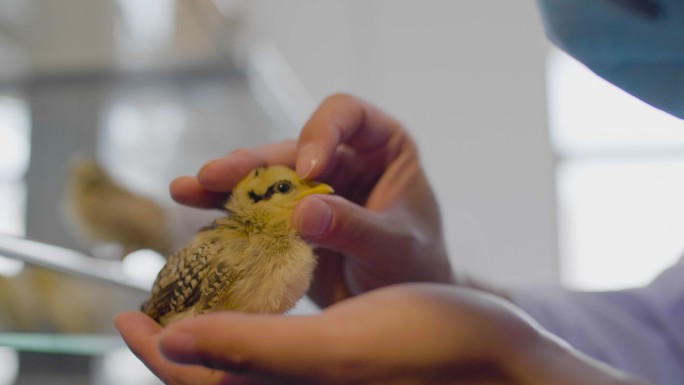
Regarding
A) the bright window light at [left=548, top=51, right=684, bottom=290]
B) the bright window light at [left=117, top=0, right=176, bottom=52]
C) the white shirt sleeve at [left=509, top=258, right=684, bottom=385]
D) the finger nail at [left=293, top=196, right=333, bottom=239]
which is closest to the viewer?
the finger nail at [left=293, top=196, right=333, bottom=239]

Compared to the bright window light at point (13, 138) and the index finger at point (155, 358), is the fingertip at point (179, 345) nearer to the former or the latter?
the index finger at point (155, 358)

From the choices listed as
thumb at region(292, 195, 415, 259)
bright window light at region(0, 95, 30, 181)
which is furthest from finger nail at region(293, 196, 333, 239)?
bright window light at region(0, 95, 30, 181)

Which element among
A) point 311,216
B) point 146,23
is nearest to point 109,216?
point 146,23

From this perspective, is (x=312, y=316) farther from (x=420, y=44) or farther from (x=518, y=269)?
(x=420, y=44)

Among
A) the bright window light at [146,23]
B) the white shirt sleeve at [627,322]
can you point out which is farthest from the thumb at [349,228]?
the bright window light at [146,23]

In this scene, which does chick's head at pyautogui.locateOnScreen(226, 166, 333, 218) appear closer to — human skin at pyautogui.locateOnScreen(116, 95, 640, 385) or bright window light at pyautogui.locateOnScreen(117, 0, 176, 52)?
human skin at pyautogui.locateOnScreen(116, 95, 640, 385)

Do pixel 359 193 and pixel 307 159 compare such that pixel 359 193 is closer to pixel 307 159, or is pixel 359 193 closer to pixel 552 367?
pixel 307 159
